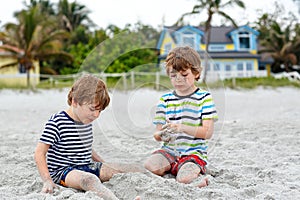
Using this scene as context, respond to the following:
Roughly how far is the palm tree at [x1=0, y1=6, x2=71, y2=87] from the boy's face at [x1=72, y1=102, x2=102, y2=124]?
12.5 meters

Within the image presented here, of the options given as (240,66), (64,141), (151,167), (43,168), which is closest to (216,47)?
(240,66)

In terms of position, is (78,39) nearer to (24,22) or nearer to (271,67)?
(24,22)

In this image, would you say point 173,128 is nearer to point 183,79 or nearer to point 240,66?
point 183,79

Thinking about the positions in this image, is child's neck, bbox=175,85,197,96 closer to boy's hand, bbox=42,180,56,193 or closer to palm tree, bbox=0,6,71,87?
boy's hand, bbox=42,180,56,193

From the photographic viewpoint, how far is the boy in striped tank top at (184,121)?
205 cm

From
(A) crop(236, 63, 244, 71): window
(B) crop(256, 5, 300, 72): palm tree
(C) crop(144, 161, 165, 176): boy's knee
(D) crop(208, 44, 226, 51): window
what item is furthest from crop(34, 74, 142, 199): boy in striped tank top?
(B) crop(256, 5, 300, 72): palm tree

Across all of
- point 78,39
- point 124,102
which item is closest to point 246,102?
point 124,102

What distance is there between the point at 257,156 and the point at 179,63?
128cm

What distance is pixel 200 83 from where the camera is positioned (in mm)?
2205

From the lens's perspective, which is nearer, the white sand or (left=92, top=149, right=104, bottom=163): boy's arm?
the white sand

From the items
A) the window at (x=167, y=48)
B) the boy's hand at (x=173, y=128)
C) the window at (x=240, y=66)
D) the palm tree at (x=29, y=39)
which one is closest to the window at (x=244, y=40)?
the window at (x=240, y=66)

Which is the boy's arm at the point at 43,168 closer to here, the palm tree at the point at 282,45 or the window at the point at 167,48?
the window at the point at 167,48

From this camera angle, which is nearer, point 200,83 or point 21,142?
point 200,83

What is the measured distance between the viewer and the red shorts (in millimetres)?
2256
